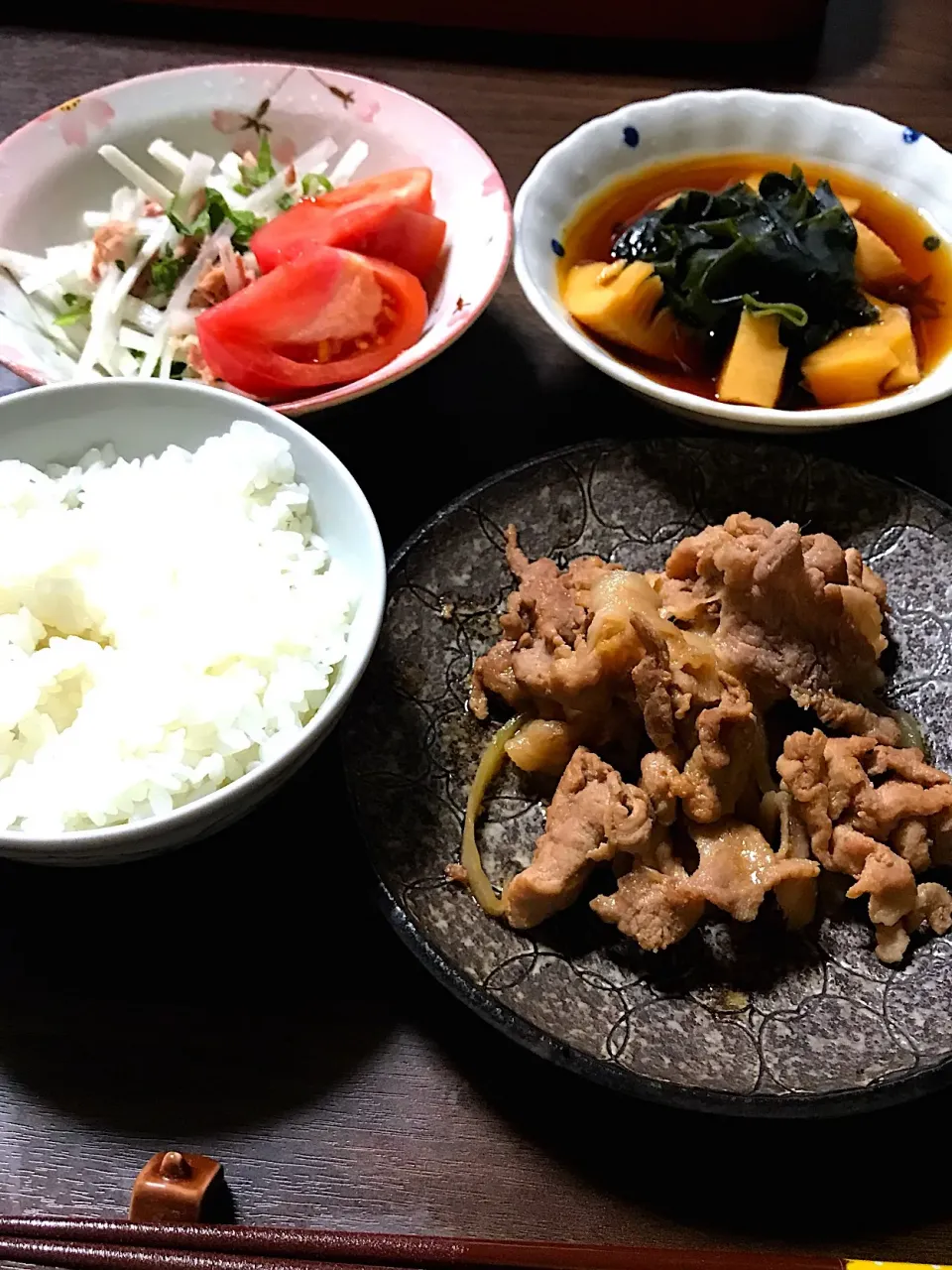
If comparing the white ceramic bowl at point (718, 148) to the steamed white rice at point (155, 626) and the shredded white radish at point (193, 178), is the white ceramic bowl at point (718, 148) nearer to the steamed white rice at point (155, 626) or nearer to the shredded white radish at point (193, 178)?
the shredded white radish at point (193, 178)

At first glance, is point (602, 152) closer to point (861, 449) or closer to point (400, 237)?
point (400, 237)

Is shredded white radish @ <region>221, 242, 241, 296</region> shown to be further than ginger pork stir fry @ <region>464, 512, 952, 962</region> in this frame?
Yes

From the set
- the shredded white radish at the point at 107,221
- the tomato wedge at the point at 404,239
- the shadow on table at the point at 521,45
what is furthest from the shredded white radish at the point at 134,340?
the shadow on table at the point at 521,45

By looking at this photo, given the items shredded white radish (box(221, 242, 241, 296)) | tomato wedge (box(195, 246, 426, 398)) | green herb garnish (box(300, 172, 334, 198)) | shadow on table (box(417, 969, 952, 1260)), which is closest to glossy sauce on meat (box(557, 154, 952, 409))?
tomato wedge (box(195, 246, 426, 398))

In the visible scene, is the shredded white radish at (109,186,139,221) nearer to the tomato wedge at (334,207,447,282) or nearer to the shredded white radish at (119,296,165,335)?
the shredded white radish at (119,296,165,335)

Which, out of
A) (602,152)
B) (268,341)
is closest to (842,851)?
(268,341)

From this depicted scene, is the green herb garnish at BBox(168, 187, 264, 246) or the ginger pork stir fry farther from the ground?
the green herb garnish at BBox(168, 187, 264, 246)
